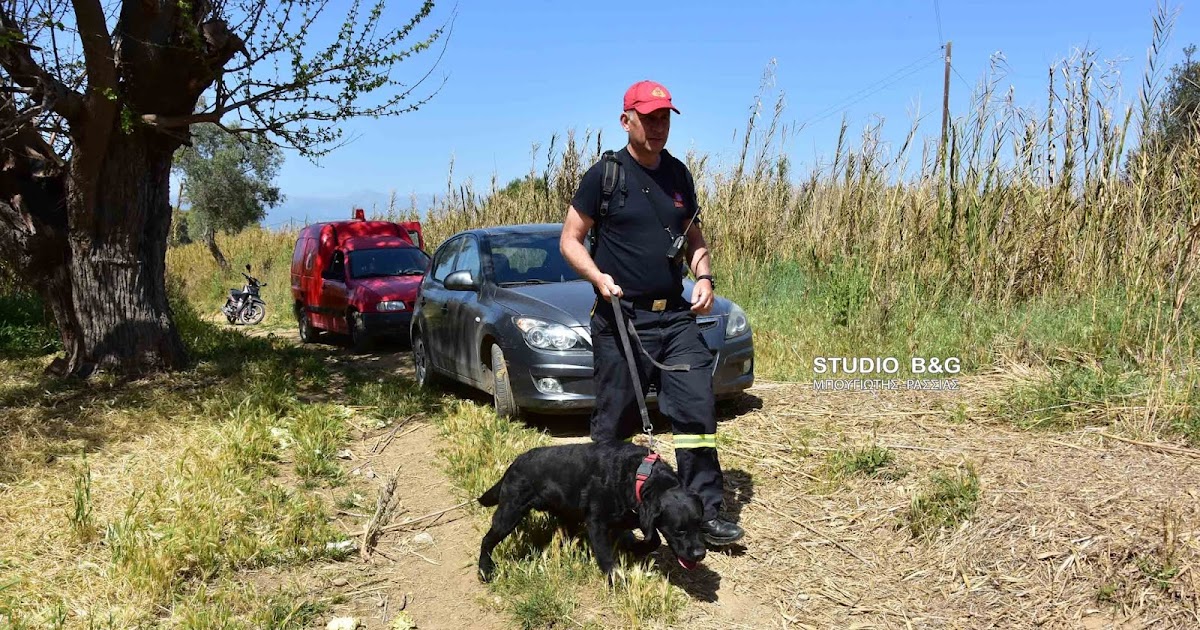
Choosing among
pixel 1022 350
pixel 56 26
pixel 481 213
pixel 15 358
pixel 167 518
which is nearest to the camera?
pixel 167 518

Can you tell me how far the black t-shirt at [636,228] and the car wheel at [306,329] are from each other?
10423mm

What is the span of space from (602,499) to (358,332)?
8.54m

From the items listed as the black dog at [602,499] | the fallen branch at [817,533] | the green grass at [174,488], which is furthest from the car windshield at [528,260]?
the black dog at [602,499]

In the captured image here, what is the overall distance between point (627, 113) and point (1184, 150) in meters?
5.35

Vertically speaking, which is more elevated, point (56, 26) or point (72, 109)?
point (56, 26)

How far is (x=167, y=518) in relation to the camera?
4.75 m

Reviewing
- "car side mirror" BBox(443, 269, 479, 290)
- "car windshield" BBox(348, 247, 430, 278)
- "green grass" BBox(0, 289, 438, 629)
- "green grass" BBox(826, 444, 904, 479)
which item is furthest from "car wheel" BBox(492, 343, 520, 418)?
"car windshield" BBox(348, 247, 430, 278)

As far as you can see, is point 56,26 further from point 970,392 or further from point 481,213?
point 481,213

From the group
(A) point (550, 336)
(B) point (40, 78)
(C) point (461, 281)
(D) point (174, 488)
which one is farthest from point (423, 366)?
(B) point (40, 78)

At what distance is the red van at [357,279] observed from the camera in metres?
11.5

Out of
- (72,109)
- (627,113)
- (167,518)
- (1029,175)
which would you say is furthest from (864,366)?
(72,109)

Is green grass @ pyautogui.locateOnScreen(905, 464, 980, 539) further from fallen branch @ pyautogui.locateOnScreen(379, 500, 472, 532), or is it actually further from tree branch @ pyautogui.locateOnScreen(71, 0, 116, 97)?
tree branch @ pyautogui.locateOnScreen(71, 0, 116, 97)

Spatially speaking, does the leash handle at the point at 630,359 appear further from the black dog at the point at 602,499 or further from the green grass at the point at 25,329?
the green grass at the point at 25,329

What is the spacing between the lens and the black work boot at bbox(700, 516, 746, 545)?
4.14 meters
